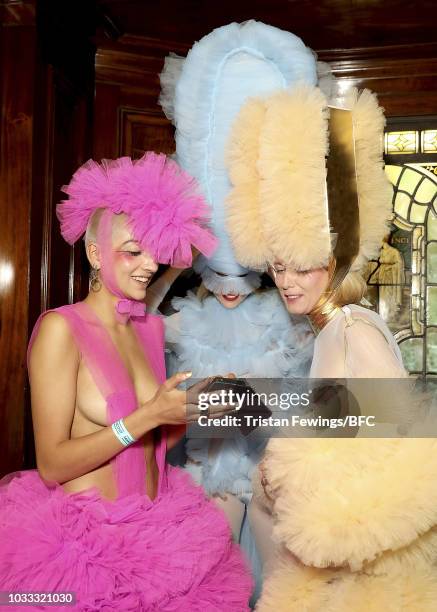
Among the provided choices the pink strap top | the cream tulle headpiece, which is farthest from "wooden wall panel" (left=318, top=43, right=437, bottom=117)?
the pink strap top

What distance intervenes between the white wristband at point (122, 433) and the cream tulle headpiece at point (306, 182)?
0.54 meters

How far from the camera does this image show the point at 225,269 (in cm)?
197

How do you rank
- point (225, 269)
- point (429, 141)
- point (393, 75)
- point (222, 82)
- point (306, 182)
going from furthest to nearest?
point (429, 141), point (393, 75), point (225, 269), point (222, 82), point (306, 182)

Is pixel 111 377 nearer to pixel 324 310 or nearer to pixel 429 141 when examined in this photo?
pixel 324 310

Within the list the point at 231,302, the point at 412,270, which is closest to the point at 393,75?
the point at 412,270

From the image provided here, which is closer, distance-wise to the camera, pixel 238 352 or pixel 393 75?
pixel 238 352

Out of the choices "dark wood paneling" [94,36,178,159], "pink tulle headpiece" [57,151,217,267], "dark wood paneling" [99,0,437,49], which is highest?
"dark wood paneling" [99,0,437,49]

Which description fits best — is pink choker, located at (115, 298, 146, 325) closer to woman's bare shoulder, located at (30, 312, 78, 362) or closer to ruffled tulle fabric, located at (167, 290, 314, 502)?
woman's bare shoulder, located at (30, 312, 78, 362)

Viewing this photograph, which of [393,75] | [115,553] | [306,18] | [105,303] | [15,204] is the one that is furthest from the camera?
[393,75]

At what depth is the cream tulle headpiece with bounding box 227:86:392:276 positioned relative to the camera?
153 centimetres

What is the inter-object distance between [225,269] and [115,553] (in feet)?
2.92

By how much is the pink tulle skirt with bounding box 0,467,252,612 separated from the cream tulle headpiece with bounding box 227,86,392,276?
0.69m

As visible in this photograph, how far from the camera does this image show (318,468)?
1.41m

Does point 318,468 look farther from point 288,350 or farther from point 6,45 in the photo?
point 6,45
